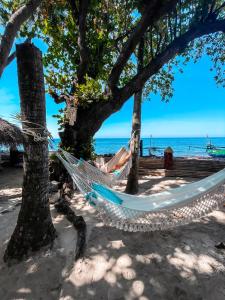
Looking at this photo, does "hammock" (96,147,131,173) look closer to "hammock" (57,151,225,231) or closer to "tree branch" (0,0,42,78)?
"hammock" (57,151,225,231)

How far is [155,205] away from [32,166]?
1.37 meters

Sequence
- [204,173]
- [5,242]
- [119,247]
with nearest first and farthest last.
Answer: [119,247], [5,242], [204,173]

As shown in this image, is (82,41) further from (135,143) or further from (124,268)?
(124,268)

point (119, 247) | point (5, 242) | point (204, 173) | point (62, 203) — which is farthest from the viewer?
point (204, 173)

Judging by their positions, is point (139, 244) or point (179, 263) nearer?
point (179, 263)

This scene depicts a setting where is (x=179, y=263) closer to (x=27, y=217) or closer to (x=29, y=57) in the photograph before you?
(x=27, y=217)

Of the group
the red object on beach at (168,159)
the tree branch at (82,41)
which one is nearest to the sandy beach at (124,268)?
the tree branch at (82,41)

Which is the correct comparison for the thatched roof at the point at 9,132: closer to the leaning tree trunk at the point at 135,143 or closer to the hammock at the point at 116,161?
the hammock at the point at 116,161

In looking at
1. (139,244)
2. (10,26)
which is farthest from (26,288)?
(10,26)

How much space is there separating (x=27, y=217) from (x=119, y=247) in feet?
3.39

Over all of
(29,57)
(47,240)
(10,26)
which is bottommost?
(47,240)

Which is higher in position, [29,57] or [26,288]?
[29,57]

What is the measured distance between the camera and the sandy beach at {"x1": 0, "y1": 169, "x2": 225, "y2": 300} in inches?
59.5

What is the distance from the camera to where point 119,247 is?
80.5 inches
